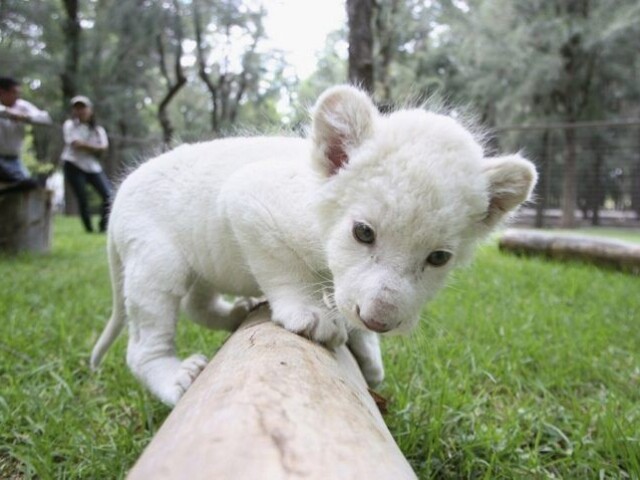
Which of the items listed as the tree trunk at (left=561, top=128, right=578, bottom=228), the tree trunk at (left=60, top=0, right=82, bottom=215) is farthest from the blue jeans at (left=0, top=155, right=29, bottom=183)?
the tree trunk at (left=561, top=128, right=578, bottom=228)

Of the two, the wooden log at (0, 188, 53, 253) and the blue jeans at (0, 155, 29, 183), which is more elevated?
the blue jeans at (0, 155, 29, 183)

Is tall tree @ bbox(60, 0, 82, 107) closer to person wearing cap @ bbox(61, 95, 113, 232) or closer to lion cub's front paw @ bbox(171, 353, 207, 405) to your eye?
person wearing cap @ bbox(61, 95, 113, 232)

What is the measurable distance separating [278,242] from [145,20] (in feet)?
69.7

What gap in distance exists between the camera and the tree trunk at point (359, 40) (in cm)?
611

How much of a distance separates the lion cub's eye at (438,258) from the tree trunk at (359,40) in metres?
4.34

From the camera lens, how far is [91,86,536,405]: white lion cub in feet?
6.41

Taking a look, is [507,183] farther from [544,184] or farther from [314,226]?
[544,184]

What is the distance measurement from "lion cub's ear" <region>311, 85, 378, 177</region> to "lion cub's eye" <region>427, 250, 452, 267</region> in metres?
0.51

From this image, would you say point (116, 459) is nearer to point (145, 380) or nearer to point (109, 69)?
point (145, 380)

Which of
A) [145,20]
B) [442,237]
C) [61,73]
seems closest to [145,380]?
[442,237]

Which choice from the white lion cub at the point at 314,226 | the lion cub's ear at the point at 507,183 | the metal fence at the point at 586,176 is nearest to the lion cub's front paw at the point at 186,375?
the white lion cub at the point at 314,226

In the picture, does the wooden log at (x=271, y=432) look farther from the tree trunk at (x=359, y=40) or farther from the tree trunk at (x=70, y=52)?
the tree trunk at (x=70, y=52)

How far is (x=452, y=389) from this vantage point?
3.12 metres

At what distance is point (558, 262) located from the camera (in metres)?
8.46
